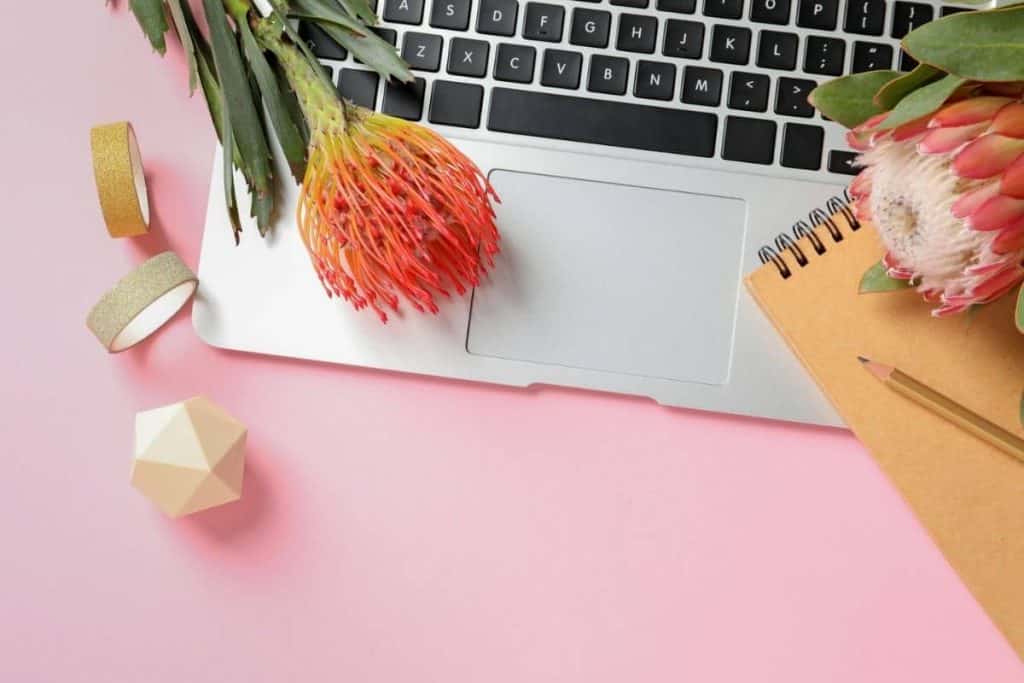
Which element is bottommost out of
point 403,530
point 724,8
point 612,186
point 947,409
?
point 403,530

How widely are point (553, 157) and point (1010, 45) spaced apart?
0.80 ft

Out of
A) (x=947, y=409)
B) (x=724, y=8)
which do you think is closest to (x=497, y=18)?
(x=724, y=8)

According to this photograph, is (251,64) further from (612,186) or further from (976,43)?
(976,43)

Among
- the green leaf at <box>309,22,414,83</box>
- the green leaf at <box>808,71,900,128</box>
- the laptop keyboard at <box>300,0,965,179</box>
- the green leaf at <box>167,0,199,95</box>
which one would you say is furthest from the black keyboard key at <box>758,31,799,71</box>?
the green leaf at <box>167,0,199,95</box>

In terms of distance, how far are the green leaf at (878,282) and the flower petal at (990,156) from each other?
0.41 feet

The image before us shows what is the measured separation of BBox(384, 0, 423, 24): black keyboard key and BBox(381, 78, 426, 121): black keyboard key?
0.04 meters

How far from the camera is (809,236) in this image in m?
0.55

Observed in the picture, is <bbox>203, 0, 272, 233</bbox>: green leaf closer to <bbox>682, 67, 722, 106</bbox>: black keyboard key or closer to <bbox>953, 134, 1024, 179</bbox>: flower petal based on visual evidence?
<bbox>682, 67, 722, 106</bbox>: black keyboard key

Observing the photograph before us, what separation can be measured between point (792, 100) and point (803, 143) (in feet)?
0.08

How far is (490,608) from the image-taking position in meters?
0.57

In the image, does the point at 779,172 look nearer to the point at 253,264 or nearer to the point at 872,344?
the point at 872,344

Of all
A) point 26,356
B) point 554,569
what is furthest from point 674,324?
point 26,356

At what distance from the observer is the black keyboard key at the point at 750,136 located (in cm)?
54

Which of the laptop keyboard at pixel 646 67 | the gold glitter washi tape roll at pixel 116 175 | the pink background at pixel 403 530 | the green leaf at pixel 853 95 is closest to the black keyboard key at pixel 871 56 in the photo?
the laptop keyboard at pixel 646 67
